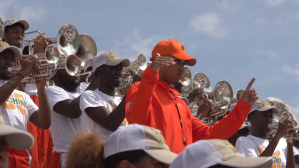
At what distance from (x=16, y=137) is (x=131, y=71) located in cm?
544

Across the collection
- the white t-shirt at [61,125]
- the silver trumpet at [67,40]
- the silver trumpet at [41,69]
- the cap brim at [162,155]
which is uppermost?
the silver trumpet at [67,40]

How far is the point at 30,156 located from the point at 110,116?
920 millimetres

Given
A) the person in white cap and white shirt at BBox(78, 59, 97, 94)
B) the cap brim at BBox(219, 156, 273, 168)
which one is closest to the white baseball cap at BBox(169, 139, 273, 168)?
the cap brim at BBox(219, 156, 273, 168)

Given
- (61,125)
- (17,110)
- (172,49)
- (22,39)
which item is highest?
(172,49)

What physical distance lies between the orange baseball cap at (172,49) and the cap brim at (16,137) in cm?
270

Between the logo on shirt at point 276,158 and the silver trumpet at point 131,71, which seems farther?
the silver trumpet at point 131,71

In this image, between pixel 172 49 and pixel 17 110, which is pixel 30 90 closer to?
pixel 17 110

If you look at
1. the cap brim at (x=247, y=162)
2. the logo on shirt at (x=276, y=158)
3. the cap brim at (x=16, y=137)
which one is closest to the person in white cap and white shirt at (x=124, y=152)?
the cap brim at (x=247, y=162)

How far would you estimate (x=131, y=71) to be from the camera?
7.57m

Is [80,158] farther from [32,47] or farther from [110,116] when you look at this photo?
[32,47]

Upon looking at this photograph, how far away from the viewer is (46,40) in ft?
22.4

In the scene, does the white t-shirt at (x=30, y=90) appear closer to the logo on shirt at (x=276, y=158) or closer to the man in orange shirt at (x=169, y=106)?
the man in orange shirt at (x=169, y=106)

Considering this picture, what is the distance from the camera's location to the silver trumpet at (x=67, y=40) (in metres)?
6.88

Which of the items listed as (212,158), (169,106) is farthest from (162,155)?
(169,106)
